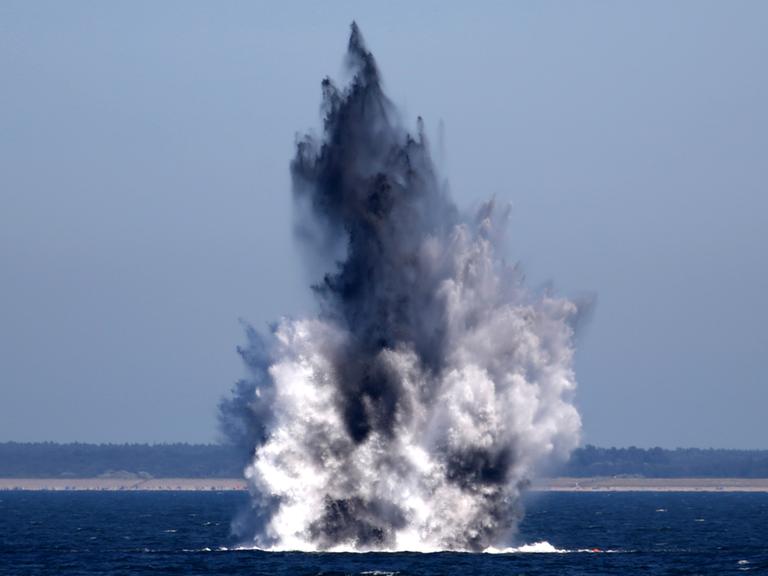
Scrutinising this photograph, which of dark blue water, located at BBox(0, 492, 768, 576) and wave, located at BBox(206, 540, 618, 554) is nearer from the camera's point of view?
dark blue water, located at BBox(0, 492, 768, 576)

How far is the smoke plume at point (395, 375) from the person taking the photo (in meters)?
97.3

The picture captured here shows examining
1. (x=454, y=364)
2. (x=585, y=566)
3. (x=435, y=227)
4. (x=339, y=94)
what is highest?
(x=339, y=94)

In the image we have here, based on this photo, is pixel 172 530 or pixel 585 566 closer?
pixel 585 566

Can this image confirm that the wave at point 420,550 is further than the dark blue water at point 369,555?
Yes

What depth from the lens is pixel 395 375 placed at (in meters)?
98.0

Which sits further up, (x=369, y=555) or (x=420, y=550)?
(x=420, y=550)

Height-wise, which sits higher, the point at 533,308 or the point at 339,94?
the point at 339,94

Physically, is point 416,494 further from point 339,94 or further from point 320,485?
point 339,94

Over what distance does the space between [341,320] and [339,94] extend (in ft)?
45.7

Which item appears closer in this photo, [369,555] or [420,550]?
[369,555]

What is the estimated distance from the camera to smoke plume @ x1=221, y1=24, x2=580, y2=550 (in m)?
97.3

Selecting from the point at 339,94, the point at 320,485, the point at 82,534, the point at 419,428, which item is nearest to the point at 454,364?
the point at 419,428

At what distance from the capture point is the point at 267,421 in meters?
99.0

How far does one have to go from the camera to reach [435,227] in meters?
101
